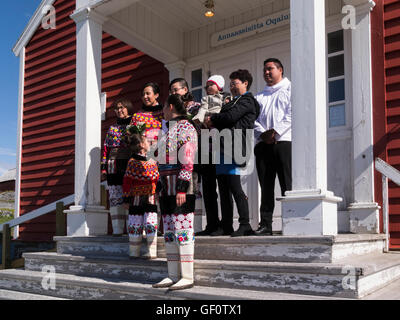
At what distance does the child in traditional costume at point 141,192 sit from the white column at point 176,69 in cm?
279

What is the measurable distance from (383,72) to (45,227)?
649cm

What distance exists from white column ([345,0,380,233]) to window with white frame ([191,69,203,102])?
222cm

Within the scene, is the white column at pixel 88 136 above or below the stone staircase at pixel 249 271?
above

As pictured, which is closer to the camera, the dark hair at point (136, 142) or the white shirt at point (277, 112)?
the dark hair at point (136, 142)

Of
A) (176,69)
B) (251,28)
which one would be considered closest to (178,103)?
(251,28)

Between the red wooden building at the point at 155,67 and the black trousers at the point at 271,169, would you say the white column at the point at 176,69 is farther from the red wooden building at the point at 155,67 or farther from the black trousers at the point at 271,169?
the black trousers at the point at 271,169

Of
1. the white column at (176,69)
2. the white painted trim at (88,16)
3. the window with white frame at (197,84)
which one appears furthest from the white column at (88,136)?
the window with white frame at (197,84)

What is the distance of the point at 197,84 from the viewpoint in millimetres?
6285

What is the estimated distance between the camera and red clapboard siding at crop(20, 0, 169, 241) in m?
7.35

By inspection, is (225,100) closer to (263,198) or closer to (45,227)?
(263,198)

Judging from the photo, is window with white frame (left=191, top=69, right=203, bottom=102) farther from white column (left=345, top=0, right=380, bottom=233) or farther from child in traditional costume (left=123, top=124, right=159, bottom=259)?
child in traditional costume (left=123, top=124, right=159, bottom=259)

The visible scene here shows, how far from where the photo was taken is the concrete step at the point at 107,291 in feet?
9.14

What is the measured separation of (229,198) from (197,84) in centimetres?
290

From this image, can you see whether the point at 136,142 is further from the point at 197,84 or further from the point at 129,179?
the point at 197,84
